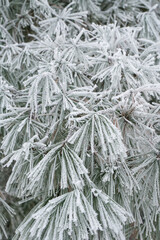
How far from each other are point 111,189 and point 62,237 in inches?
10.2

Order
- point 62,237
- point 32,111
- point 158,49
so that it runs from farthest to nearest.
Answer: point 158,49 → point 32,111 → point 62,237

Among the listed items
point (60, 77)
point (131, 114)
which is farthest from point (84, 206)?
point (60, 77)

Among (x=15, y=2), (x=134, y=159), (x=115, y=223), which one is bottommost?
(x=115, y=223)

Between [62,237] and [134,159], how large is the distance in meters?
0.43

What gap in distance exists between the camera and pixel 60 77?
1.19 m

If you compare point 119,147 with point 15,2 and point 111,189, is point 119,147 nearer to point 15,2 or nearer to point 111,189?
point 111,189

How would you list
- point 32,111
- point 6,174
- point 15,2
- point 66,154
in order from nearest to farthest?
point 66,154
point 32,111
point 15,2
point 6,174

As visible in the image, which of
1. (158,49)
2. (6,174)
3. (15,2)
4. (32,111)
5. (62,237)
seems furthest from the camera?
(6,174)

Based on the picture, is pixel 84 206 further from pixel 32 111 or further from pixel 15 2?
pixel 15 2

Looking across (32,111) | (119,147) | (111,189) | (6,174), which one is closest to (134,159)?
(111,189)

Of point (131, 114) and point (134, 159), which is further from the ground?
point (131, 114)

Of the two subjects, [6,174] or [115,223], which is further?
[6,174]

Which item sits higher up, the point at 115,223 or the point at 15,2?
the point at 15,2

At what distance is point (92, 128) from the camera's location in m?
0.90
